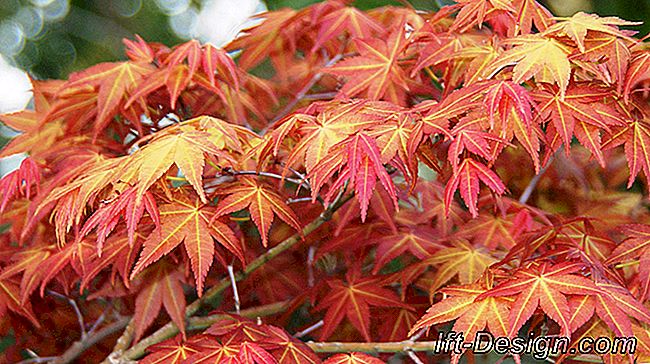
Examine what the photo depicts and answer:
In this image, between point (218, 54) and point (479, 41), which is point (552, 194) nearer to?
point (479, 41)

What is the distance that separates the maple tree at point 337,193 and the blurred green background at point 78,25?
9.58 ft

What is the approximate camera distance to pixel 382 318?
114 cm

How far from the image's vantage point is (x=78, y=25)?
4137 millimetres

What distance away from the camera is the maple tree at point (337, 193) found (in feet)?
2.68

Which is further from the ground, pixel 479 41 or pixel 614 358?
pixel 479 41

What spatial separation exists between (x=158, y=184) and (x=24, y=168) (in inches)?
12.7

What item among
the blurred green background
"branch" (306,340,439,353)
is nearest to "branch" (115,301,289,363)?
"branch" (306,340,439,353)

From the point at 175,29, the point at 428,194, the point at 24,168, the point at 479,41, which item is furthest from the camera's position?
the point at 175,29

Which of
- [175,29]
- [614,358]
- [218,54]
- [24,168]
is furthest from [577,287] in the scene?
[175,29]

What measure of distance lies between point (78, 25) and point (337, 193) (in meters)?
3.56

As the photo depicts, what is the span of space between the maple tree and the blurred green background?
2.92 meters

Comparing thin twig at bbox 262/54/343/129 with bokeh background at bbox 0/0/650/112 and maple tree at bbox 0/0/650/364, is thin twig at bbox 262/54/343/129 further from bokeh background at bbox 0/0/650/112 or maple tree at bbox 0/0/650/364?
bokeh background at bbox 0/0/650/112

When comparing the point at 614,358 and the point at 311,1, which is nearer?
the point at 614,358

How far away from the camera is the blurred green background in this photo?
4312 mm
